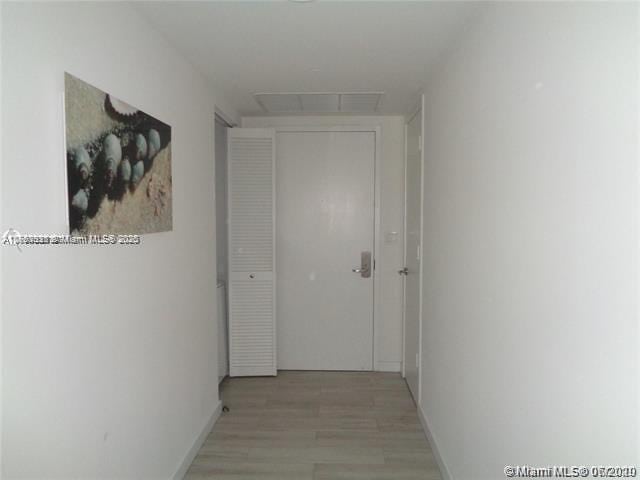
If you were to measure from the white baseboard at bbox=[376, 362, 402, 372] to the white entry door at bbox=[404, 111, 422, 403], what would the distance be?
0.75ft

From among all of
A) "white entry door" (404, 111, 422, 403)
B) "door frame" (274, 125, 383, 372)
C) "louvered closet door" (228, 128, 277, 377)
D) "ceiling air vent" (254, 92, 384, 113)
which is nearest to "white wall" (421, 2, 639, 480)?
"white entry door" (404, 111, 422, 403)

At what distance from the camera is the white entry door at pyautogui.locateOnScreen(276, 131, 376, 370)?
3.93 m

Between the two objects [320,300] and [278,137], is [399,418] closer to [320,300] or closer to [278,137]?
[320,300]

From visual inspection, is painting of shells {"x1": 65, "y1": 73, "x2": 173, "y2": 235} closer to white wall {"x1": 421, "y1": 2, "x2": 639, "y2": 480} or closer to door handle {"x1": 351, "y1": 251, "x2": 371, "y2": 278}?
→ white wall {"x1": 421, "y1": 2, "x2": 639, "y2": 480}

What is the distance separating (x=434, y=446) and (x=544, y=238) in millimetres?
1859

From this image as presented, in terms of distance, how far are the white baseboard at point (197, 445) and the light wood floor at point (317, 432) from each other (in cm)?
4

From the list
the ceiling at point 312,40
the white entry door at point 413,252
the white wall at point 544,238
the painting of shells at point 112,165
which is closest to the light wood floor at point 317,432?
the white entry door at point 413,252

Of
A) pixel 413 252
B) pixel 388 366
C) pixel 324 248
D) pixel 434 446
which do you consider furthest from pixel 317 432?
pixel 324 248

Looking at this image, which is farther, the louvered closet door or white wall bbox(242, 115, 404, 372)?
white wall bbox(242, 115, 404, 372)

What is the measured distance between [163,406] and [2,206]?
141 cm

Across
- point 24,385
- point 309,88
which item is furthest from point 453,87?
point 24,385

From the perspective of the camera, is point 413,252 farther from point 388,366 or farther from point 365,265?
point 388,366

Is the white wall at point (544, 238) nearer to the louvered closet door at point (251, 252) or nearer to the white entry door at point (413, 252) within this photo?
the white entry door at point (413, 252)

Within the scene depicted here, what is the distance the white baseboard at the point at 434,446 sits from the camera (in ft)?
7.64
